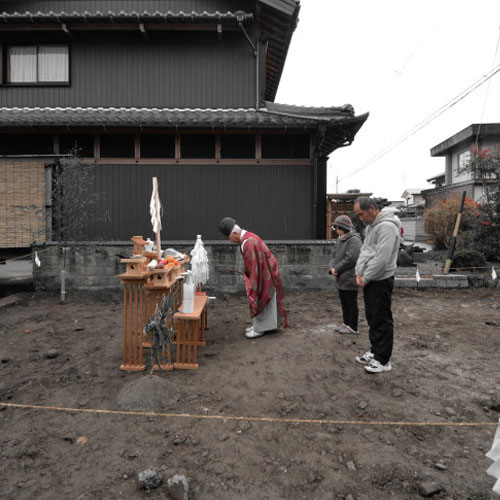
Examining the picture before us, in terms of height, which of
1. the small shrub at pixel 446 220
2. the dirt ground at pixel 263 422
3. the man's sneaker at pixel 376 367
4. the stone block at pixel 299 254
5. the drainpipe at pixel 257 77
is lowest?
the dirt ground at pixel 263 422

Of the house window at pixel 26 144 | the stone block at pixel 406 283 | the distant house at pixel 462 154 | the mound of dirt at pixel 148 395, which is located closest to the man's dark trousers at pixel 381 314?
the mound of dirt at pixel 148 395

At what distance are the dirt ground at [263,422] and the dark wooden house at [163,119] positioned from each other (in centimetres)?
409

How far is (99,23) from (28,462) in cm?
1077

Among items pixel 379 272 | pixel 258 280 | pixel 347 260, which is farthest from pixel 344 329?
pixel 379 272

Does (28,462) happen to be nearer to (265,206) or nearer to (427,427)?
(427,427)

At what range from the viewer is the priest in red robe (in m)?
5.23

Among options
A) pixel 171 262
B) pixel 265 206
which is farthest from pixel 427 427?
pixel 265 206

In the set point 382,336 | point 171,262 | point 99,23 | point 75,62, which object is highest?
point 99,23

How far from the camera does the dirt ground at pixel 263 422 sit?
2486mm

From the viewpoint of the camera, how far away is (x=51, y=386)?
3959 millimetres

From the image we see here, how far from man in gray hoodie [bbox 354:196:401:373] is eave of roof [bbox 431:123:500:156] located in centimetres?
1986

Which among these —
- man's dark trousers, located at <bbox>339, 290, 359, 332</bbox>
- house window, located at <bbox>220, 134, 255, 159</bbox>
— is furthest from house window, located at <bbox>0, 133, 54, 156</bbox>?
man's dark trousers, located at <bbox>339, 290, 359, 332</bbox>

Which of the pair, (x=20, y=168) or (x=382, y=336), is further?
(x=20, y=168)

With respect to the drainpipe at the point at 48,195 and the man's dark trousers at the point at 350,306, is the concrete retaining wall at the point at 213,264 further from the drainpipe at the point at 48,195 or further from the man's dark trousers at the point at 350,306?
the man's dark trousers at the point at 350,306
